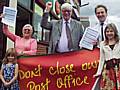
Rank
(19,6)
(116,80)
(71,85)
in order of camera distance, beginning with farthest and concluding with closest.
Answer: (19,6) < (71,85) < (116,80)

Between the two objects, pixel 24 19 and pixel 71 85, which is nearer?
pixel 71 85

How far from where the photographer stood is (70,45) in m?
5.69

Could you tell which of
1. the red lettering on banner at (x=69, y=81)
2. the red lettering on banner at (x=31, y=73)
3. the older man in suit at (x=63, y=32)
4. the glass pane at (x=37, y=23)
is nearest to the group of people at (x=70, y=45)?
the older man in suit at (x=63, y=32)

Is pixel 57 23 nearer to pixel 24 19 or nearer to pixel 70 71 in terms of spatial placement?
pixel 70 71

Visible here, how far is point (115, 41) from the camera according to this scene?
511 centimetres

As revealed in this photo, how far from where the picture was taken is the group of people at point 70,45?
16.7 feet

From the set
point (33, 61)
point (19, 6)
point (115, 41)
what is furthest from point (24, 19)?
point (115, 41)

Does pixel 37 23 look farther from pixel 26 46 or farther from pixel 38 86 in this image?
pixel 38 86

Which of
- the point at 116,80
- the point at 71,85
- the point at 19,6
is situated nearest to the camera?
the point at 116,80

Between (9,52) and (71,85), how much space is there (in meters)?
1.19

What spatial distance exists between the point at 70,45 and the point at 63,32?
247 mm

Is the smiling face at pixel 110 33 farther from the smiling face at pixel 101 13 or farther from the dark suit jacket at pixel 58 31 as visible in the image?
the dark suit jacket at pixel 58 31

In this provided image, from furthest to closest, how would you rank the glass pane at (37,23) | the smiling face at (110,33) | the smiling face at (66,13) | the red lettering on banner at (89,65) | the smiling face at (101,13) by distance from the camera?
the glass pane at (37,23)
the red lettering on banner at (89,65)
the smiling face at (66,13)
the smiling face at (101,13)
the smiling face at (110,33)

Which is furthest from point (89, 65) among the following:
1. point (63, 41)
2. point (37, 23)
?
point (37, 23)
